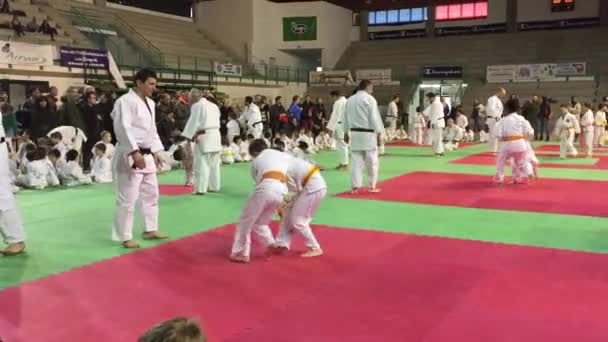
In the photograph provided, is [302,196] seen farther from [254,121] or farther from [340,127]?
[254,121]

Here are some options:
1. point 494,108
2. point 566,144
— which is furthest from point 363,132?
point 566,144

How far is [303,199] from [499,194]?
16.4 ft

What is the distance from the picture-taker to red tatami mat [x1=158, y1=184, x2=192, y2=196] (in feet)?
32.1

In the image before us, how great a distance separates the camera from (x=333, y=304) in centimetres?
436

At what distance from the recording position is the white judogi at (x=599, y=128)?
18219 mm

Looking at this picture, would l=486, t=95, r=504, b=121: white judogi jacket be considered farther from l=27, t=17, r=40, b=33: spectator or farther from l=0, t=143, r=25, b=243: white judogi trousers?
l=27, t=17, r=40, b=33: spectator

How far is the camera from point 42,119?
1226 cm

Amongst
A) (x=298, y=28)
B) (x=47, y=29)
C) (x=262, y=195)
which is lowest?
(x=262, y=195)

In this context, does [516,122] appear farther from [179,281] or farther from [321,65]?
[321,65]

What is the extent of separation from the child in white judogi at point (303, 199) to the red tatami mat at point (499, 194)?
354 centimetres

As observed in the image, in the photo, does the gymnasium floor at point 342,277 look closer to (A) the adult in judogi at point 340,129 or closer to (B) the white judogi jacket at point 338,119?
(A) the adult in judogi at point 340,129

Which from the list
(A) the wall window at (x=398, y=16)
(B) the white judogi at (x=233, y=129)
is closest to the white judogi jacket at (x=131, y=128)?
(B) the white judogi at (x=233, y=129)

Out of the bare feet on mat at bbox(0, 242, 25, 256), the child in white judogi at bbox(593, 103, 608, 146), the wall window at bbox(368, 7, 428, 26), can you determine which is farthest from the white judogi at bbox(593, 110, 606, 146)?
the bare feet on mat at bbox(0, 242, 25, 256)

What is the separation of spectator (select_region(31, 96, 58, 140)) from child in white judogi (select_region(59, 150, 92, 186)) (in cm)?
173
